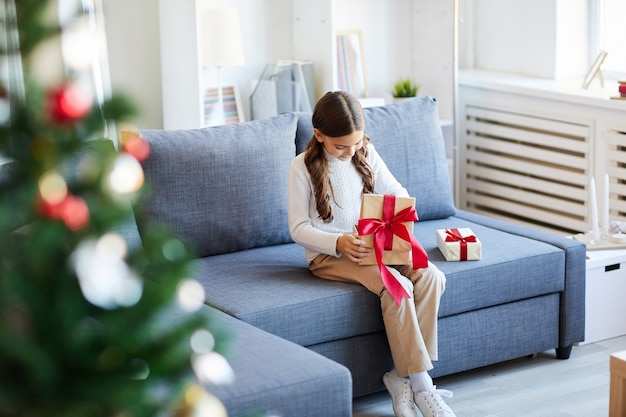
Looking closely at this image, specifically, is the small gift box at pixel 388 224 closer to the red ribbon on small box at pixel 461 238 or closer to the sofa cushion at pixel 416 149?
the red ribbon on small box at pixel 461 238

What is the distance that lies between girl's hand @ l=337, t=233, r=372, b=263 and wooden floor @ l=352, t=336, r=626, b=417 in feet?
1.46

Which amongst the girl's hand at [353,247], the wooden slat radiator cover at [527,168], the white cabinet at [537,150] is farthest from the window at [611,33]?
the girl's hand at [353,247]

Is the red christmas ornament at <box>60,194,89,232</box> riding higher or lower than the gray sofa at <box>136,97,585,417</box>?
higher

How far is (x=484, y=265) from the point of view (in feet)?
9.31

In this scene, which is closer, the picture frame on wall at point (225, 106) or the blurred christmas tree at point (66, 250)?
the blurred christmas tree at point (66, 250)

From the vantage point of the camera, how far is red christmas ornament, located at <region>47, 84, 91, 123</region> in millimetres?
917

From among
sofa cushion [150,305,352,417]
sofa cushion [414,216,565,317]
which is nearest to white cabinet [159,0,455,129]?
sofa cushion [414,216,565,317]

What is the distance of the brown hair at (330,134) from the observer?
2684mm

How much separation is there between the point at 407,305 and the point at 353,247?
0.75 ft

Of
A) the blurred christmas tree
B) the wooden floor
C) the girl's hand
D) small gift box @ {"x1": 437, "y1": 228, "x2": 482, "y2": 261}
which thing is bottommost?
the wooden floor

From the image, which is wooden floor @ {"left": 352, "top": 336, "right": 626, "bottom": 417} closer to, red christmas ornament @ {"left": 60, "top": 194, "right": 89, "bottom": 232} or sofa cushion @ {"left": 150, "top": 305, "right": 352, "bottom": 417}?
sofa cushion @ {"left": 150, "top": 305, "right": 352, "bottom": 417}

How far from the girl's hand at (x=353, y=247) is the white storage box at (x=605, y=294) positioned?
3.02 ft

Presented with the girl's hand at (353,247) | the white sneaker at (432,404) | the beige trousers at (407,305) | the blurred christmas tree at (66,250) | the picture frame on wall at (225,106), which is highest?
the blurred christmas tree at (66,250)

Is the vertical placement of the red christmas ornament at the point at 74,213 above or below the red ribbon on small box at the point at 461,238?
above
